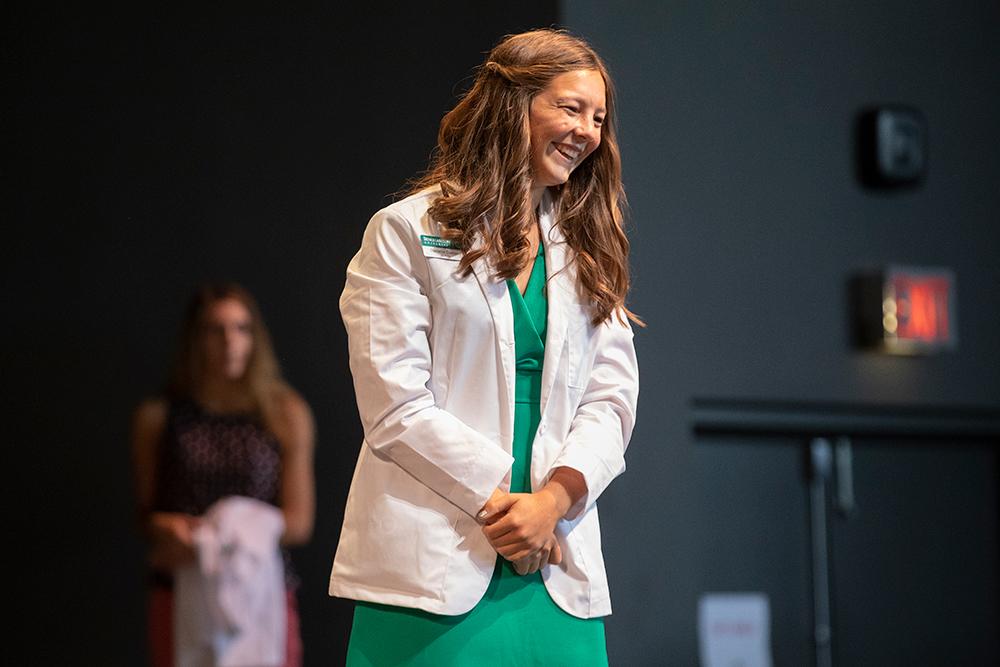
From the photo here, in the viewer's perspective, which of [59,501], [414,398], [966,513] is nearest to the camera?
[414,398]

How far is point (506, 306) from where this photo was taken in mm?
2025

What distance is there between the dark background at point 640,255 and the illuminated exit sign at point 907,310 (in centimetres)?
6

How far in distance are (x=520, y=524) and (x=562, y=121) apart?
0.62 meters

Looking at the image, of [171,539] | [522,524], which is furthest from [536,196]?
[171,539]

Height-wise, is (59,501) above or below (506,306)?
below

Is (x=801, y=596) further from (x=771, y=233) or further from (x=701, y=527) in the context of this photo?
(x=771, y=233)

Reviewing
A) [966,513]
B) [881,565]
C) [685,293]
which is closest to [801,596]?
[881,565]

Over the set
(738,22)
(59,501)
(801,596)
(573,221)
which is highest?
(738,22)

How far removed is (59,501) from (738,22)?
226cm

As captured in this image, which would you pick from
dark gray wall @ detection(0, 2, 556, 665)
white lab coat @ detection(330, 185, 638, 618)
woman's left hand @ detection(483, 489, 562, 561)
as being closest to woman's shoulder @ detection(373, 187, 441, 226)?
white lab coat @ detection(330, 185, 638, 618)

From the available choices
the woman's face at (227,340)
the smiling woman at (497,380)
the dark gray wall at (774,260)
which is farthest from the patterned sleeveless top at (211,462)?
the smiling woman at (497,380)

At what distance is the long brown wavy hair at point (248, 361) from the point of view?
10.8 ft

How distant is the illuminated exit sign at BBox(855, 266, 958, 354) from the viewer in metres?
3.97

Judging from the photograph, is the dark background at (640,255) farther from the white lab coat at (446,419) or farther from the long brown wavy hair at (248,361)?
the white lab coat at (446,419)
